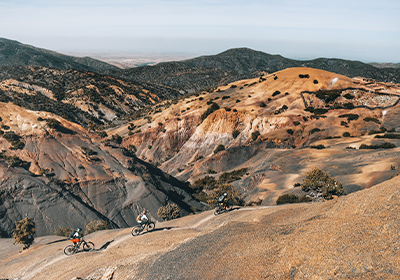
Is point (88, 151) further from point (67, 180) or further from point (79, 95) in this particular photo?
point (79, 95)

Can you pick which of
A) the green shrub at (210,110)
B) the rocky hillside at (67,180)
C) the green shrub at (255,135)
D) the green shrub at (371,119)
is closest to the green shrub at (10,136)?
the rocky hillside at (67,180)

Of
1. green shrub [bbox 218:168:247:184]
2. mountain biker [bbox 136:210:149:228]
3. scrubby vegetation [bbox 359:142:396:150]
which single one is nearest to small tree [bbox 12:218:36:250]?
mountain biker [bbox 136:210:149:228]

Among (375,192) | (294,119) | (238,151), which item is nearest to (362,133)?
(294,119)

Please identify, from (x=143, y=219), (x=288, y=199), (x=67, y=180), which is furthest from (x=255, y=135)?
(x=143, y=219)

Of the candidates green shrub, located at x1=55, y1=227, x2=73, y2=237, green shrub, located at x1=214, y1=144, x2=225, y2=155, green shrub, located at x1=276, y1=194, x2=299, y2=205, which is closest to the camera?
green shrub, located at x1=276, y1=194, x2=299, y2=205

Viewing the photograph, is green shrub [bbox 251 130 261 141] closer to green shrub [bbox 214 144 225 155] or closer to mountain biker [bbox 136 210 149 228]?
green shrub [bbox 214 144 225 155]

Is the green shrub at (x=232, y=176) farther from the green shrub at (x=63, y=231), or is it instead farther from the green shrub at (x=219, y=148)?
the green shrub at (x=63, y=231)

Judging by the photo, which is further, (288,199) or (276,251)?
(288,199)
